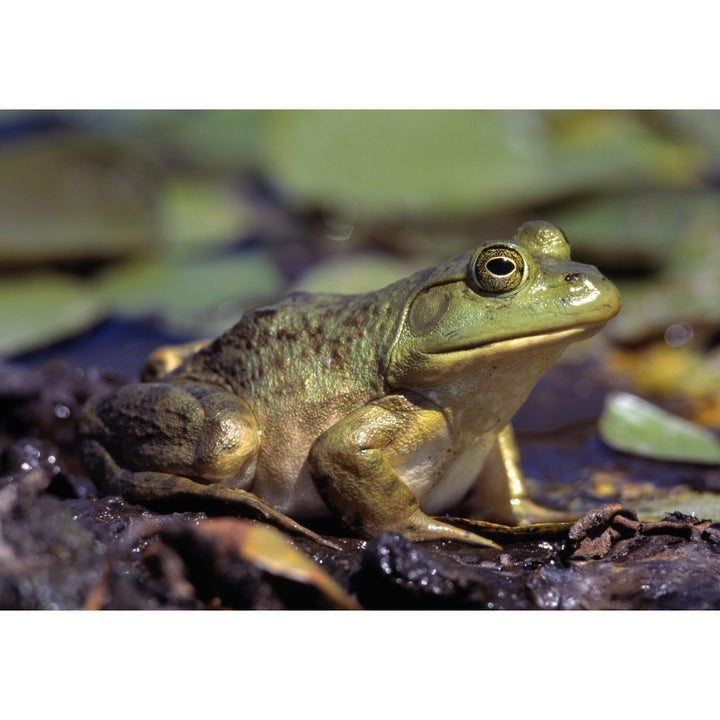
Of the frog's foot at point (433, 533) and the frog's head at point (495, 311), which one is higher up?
the frog's head at point (495, 311)

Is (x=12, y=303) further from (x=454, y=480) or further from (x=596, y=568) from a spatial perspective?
(x=596, y=568)

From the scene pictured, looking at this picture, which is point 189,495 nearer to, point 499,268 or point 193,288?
point 499,268

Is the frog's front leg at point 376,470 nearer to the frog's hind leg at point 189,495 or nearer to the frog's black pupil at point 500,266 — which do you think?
the frog's hind leg at point 189,495

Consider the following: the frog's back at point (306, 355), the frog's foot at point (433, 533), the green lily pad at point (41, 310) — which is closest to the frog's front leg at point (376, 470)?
the frog's foot at point (433, 533)

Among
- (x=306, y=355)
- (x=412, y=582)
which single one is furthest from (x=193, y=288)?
(x=412, y=582)

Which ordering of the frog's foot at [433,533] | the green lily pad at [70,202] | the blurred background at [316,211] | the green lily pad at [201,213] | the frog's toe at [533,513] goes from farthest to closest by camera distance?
the green lily pad at [201,213], the green lily pad at [70,202], the blurred background at [316,211], the frog's toe at [533,513], the frog's foot at [433,533]

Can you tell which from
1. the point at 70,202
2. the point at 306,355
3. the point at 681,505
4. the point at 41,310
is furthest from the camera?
the point at 70,202

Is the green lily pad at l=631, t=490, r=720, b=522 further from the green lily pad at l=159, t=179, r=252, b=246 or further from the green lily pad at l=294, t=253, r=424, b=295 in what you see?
the green lily pad at l=159, t=179, r=252, b=246

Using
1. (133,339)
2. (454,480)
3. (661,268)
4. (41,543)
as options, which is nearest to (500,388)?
(454,480)
